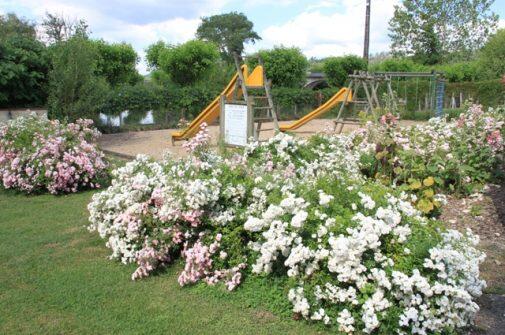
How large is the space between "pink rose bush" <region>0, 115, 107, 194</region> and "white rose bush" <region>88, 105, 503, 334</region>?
233 cm

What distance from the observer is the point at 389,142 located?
6.05 metres

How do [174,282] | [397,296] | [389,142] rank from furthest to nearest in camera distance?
1. [389,142]
2. [174,282]
3. [397,296]

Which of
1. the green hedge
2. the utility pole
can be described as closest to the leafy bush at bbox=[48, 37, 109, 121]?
the green hedge

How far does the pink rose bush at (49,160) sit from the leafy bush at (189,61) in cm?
1361

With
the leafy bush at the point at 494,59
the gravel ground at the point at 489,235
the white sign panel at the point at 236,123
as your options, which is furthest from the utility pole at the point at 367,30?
the gravel ground at the point at 489,235

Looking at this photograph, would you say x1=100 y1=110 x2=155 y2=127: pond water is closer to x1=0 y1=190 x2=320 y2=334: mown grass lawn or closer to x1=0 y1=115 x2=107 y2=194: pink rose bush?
x1=0 y1=115 x2=107 y2=194: pink rose bush

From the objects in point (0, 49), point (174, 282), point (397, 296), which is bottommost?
point (174, 282)

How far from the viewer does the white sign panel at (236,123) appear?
10.7 metres

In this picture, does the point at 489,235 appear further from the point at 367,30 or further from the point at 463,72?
the point at 463,72

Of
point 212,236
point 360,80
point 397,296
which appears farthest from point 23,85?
point 397,296

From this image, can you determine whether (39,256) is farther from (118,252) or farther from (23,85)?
(23,85)

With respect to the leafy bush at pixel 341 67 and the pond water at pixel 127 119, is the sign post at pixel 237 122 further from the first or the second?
the leafy bush at pixel 341 67

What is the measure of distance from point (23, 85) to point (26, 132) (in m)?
6.22

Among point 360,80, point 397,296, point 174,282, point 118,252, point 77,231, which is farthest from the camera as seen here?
point 360,80
